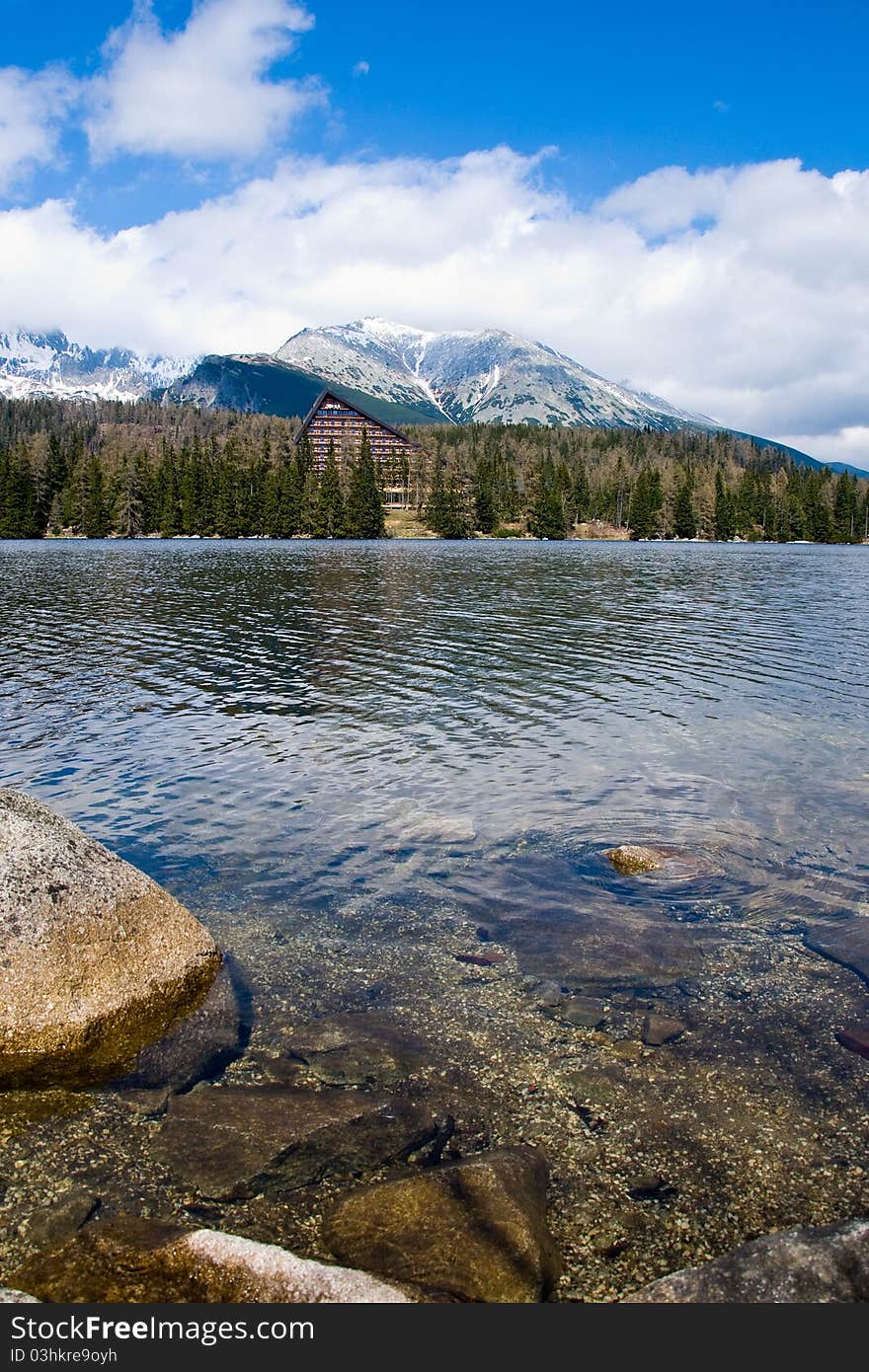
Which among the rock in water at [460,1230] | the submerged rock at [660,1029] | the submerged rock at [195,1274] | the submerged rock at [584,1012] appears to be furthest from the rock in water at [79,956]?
the submerged rock at [660,1029]

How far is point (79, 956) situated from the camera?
29.8ft

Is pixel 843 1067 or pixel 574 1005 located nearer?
pixel 843 1067

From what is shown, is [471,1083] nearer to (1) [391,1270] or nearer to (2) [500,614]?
(1) [391,1270]

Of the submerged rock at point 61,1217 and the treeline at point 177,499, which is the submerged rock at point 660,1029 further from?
the treeline at point 177,499

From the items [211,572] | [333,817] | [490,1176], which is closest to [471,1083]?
[490,1176]

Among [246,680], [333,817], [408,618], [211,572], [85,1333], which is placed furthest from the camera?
[211,572]

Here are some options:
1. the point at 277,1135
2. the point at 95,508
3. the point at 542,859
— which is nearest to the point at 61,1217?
the point at 277,1135

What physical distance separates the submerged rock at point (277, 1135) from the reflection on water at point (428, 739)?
4.83 meters

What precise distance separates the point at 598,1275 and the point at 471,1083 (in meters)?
2.55

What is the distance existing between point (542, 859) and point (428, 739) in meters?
8.49

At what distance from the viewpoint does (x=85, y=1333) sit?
559 cm

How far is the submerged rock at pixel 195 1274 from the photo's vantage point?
5.76 m

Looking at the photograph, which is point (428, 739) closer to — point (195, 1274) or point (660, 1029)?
point (660, 1029)

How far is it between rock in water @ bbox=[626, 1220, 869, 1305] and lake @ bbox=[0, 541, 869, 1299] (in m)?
0.47
